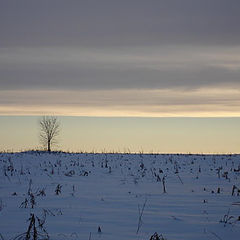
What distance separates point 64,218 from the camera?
520 centimetres

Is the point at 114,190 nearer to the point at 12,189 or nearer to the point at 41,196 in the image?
the point at 41,196

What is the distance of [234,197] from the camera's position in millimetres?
7164

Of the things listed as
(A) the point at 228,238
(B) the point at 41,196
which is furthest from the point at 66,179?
(A) the point at 228,238

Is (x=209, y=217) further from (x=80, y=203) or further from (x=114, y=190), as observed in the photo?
(x=114, y=190)

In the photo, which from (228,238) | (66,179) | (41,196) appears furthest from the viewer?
(66,179)

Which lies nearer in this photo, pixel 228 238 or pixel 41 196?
pixel 228 238

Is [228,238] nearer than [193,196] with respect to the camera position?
Yes

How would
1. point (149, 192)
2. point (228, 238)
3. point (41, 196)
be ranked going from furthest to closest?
point (149, 192), point (41, 196), point (228, 238)

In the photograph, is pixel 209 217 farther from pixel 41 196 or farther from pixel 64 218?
pixel 41 196

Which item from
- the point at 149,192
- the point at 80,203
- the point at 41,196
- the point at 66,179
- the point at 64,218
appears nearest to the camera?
the point at 64,218

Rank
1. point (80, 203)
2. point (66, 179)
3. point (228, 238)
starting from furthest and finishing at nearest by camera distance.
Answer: point (66, 179) < point (80, 203) < point (228, 238)

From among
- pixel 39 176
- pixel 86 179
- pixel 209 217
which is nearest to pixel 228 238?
pixel 209 217

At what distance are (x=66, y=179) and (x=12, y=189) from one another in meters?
2.11

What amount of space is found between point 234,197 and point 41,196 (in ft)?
13.5
